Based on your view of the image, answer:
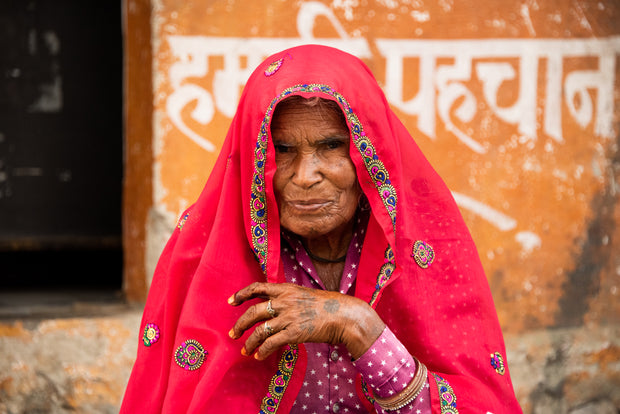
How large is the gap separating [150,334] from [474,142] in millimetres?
2073

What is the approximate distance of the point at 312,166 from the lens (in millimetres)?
1767

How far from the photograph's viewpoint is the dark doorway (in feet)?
12.2

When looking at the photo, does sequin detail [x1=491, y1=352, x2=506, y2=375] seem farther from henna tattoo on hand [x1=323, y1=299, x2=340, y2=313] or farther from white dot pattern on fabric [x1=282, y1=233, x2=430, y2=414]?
henna tattoo on hand [x1=323, y1=299, x2=340, y2=313]

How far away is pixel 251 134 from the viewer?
71.4 inches

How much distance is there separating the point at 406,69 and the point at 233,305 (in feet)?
6.46

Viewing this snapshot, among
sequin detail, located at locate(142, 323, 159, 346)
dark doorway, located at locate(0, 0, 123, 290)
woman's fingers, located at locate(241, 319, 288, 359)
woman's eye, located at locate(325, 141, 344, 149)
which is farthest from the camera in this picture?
dark doorway, located at locate(0, 0, 123, 290)

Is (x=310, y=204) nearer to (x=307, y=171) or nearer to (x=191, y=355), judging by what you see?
(x=307, y=171)

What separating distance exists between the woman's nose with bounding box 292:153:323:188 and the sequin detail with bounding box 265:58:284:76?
245mm

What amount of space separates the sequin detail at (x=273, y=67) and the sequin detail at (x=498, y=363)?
3.29 feet

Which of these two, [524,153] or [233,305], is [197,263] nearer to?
[233,305]

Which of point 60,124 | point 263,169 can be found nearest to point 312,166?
point 263,169

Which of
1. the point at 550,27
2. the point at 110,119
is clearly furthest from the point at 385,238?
the point at 110,119

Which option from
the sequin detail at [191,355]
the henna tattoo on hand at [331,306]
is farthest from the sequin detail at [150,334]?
the henna tattoo on hand at [331,306]

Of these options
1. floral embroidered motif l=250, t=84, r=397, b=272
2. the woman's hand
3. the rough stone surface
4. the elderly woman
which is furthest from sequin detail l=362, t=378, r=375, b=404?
the rough stone surface
